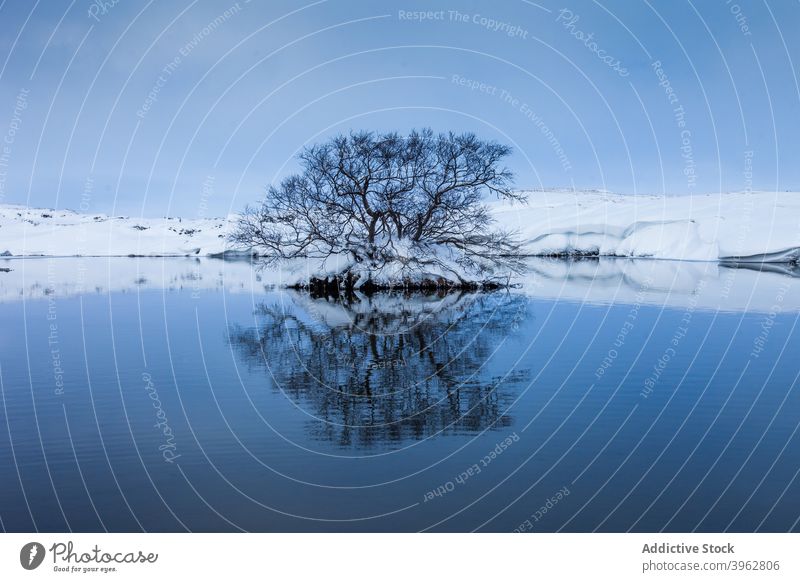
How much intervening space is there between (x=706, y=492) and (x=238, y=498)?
16.5 feet

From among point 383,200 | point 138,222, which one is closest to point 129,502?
point 383,200

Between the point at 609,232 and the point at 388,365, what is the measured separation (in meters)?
65.5

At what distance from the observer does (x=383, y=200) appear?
3919 cm

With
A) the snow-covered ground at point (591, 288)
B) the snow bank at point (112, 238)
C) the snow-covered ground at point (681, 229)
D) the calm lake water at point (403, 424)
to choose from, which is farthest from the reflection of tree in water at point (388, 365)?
the snow bank at point (112, 238)

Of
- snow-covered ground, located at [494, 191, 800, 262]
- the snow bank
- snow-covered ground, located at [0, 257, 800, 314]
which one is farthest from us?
the snow bank

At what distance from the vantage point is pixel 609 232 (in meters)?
77.9

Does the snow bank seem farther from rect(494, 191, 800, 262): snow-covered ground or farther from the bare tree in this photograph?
the bare tree

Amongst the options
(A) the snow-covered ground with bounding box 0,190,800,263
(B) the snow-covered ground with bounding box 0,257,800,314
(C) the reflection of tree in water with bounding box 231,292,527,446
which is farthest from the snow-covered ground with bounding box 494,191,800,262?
(C) the reflection of tree in water with bounding box 231,292,527,446

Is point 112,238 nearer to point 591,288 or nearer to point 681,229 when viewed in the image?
point 681,229

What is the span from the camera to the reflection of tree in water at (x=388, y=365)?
11.6 meters

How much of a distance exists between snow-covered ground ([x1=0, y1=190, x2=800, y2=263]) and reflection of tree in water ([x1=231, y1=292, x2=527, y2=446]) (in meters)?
41.4

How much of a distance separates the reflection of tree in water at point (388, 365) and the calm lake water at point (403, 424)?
63mm

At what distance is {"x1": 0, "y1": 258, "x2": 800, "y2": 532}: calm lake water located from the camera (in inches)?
322

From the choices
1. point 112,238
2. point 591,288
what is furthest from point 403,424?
point 112,238
